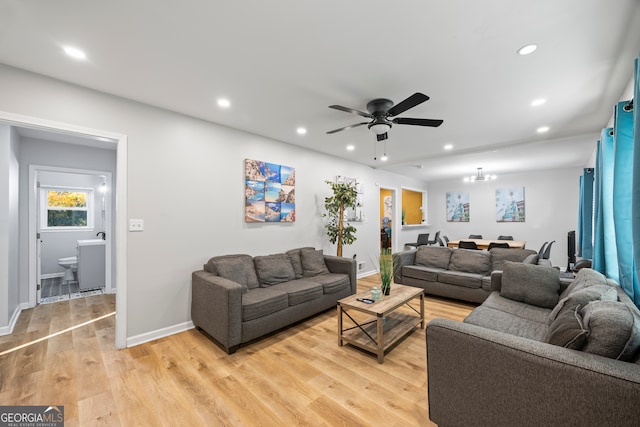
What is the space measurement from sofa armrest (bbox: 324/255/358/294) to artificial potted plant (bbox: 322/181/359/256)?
1.98 ft

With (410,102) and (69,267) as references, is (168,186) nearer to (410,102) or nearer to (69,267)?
(410,102)

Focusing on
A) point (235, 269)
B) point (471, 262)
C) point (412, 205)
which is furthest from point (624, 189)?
point (412, 205)

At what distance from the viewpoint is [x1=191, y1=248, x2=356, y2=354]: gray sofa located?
2594 mm

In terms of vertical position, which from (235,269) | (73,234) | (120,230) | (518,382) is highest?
(120,230)

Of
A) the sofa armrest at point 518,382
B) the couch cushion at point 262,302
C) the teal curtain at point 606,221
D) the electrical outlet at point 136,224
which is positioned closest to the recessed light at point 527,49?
the teal curtain at point 606,221

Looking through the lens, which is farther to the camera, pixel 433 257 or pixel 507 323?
pixel 433 257

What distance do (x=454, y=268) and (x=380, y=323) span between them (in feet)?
8.87

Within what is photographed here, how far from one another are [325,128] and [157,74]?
208 cm

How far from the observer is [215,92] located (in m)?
2.68

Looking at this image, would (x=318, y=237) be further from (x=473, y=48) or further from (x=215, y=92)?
(x=473, y=48)

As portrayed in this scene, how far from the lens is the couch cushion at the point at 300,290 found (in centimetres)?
314

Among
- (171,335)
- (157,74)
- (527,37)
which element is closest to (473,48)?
(527,37)

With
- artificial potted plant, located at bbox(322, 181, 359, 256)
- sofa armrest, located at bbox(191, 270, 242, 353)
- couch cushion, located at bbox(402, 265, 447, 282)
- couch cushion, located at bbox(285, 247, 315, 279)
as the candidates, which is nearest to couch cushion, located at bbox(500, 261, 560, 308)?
couch cushion, located at bbox(402, 265, 447, 282)

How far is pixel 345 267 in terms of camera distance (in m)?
4.06
